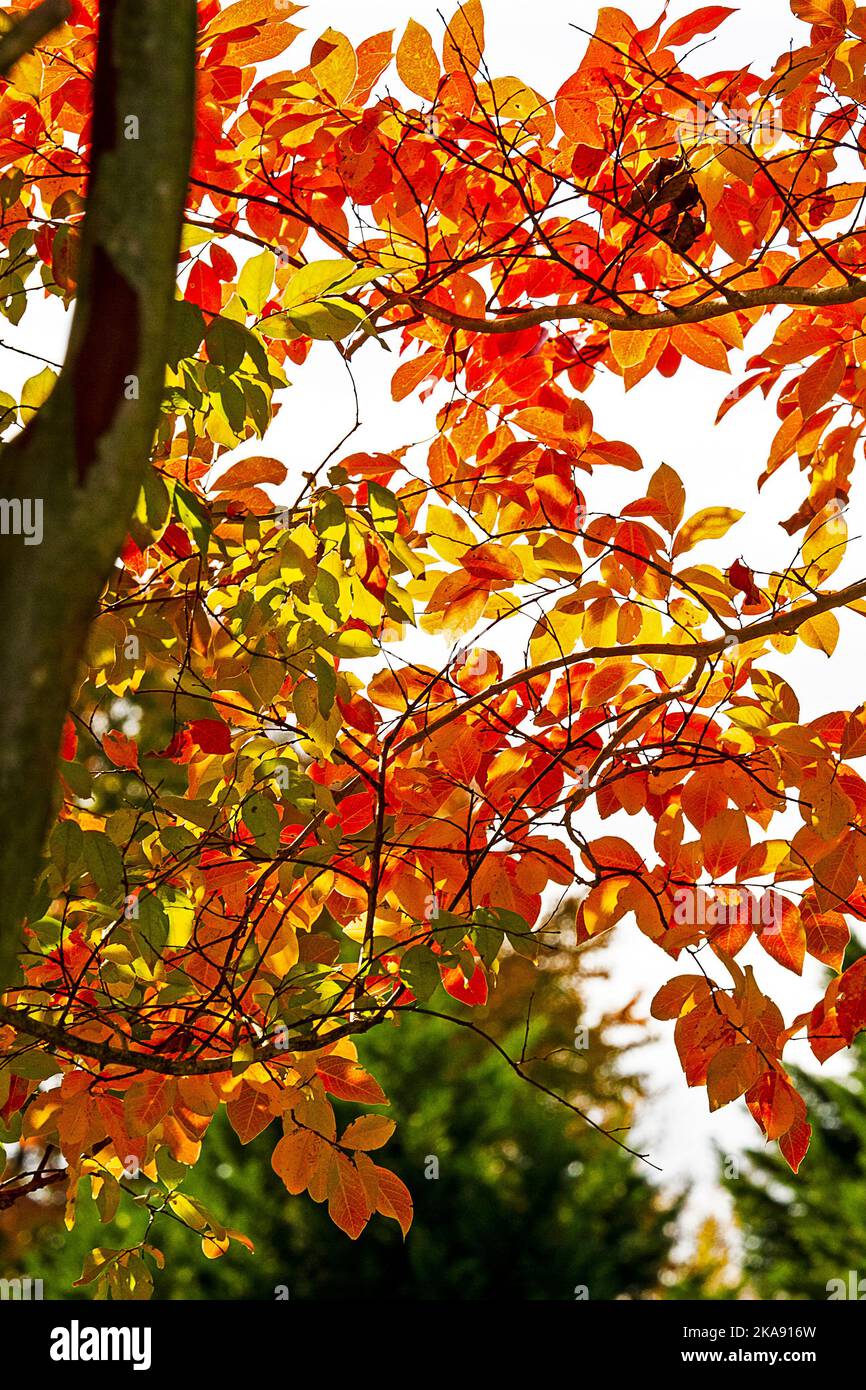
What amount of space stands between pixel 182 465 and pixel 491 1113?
34.2 feet

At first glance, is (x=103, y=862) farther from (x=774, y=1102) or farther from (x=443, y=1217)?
(x=443, y=1217)

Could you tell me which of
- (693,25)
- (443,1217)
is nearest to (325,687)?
(693,25)

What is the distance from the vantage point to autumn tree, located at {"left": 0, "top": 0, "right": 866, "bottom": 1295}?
2424 mm

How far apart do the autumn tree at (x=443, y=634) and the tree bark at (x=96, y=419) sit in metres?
1.25

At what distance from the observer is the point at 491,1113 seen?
12.2 m

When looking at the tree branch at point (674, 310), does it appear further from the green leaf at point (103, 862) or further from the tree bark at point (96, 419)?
the tree bark at point (96, 419)

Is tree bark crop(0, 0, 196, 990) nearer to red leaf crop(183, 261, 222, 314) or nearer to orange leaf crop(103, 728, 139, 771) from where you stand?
orange leaf crop(103, 728, 139, 771)

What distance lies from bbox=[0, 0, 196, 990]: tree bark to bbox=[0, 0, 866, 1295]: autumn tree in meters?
1.25

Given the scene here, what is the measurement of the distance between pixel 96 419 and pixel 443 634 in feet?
6.34

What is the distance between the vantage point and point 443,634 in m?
2.76

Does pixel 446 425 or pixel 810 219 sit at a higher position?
pixel 810 219

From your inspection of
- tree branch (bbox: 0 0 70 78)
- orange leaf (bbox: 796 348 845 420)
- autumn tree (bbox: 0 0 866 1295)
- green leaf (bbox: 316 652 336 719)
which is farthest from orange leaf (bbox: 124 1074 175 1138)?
tree branch (bbox: 0 0 70 78)
